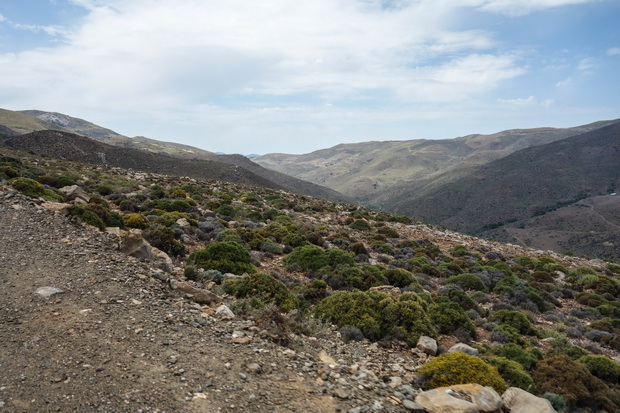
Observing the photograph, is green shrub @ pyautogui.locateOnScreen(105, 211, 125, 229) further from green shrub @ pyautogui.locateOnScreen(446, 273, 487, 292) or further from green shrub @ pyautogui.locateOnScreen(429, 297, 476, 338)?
green shrub @ pyautogui.locateOnScreen(446, 273, 487, 292)

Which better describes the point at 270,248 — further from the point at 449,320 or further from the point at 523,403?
the point at 523,403

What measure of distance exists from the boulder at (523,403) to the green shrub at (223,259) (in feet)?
22.8

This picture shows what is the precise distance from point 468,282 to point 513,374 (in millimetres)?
8462

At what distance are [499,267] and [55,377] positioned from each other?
19.3 metres

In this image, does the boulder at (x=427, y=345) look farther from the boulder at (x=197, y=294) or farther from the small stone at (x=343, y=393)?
the boulder at (x=197, y=294)

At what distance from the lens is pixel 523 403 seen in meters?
5.21

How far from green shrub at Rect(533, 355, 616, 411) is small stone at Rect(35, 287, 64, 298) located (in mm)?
9160

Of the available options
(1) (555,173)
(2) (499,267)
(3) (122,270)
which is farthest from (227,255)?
(1) (555,173)

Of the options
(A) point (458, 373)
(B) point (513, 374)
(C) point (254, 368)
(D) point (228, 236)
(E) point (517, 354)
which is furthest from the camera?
(D) point (228, 236)

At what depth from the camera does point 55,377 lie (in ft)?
14.1

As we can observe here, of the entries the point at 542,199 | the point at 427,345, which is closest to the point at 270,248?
the point at 427,345

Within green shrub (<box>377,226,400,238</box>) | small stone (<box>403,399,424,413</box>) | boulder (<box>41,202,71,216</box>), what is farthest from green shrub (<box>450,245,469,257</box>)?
boulder (<box>41,202,71,216</box>)

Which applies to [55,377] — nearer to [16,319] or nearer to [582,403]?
[16,319]

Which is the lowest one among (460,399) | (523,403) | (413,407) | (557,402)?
(557,402)
